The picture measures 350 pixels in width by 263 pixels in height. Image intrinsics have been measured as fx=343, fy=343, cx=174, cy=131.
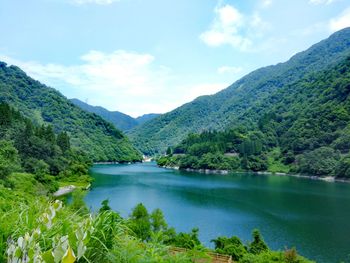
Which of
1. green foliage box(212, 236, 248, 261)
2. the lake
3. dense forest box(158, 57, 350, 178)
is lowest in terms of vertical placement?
the lake

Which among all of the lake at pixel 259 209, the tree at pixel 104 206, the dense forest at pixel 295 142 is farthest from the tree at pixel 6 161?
the dense forest at pixel 295 142

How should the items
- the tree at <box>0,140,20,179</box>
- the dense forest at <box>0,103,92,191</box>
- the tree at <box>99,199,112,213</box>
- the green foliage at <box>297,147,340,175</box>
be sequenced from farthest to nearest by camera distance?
1. the green foliage at <box>297,147,340,175</box>
2. the dense forest at <box>0,103,92,191</box>
3. the tree at <box>0,140,20,179</box>
4. the tree at <box>99,199,112,213</box>

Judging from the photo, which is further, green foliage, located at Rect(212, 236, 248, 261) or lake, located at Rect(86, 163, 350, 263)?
lake, located at Rect(86, 163, 350, 263)

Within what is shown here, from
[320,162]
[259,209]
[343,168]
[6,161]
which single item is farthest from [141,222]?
[320,162]

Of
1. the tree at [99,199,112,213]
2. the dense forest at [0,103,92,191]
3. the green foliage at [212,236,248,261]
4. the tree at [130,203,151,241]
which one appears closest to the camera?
the tree at [99,199,112,213]

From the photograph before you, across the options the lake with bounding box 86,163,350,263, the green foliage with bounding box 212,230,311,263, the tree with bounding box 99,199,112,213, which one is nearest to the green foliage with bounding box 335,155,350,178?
the lake with bounding box 86,163,350,263

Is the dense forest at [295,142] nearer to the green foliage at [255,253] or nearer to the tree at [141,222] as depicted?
the green foliage at [255,253]

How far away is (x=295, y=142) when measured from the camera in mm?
111125

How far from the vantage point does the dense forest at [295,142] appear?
3743 inches

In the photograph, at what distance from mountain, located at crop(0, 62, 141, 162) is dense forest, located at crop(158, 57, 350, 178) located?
80.0ft

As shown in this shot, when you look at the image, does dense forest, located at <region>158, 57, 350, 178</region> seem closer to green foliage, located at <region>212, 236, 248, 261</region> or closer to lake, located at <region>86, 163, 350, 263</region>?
lake, located at <region>86, 163, 350, 263</region>

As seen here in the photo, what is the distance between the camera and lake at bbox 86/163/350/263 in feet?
111

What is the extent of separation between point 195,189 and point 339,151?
167ft

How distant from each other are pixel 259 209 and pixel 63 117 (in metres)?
125
